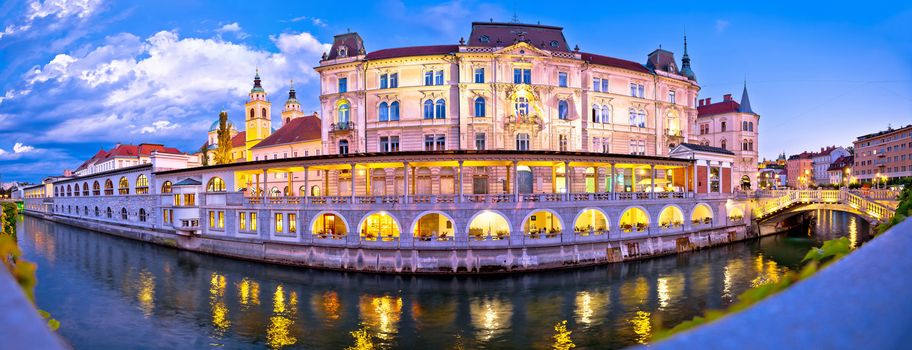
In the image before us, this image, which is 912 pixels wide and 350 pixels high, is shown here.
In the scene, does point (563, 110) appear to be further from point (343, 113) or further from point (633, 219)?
point (343, 113)

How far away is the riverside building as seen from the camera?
32.6 m

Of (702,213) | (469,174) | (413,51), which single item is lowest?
(702,213)

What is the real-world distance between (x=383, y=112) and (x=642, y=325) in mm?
34279

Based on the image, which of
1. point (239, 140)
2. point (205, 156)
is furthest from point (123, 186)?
point (239, 140)

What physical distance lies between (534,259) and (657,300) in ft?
28.9

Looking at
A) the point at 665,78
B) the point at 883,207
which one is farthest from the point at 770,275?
the point at 665,78

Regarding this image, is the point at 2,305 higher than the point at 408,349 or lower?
higher

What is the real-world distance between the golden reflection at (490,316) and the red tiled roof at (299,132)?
125 feet

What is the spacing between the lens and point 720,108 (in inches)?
2653

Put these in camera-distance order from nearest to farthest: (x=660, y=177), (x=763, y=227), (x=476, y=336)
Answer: (x=476, y=336)
(x=763, y=227)
(x=660, y=177)

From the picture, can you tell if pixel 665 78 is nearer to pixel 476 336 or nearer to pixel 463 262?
pixel 463 262

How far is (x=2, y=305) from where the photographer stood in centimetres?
142

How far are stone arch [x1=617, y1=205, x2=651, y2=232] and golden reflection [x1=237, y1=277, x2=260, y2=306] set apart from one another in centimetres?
2756

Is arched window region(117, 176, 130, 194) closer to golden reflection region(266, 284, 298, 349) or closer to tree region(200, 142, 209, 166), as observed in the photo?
tree region(200, 142, 209, 166)
